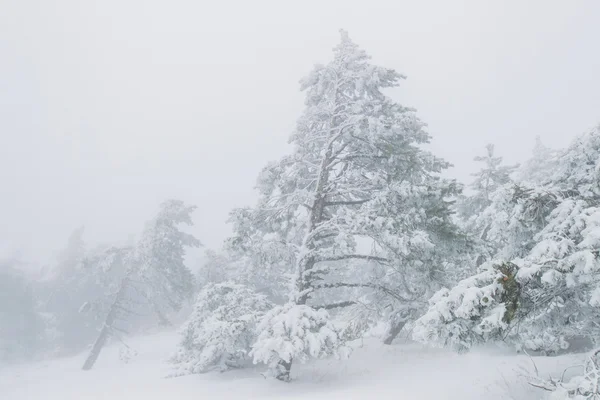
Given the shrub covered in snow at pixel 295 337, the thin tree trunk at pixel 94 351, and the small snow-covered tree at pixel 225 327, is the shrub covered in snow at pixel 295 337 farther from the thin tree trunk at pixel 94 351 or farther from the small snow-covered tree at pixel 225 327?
the thin tree trunk at pixel 94 351

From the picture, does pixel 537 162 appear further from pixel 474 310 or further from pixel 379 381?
pixel 474 310

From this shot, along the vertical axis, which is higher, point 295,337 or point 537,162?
point 537,162

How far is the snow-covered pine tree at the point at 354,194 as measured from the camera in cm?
1010

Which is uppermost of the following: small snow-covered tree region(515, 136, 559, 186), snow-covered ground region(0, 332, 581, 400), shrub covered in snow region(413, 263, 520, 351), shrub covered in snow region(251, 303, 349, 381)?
small snow-covered tree region(515, 136, 559, 186)

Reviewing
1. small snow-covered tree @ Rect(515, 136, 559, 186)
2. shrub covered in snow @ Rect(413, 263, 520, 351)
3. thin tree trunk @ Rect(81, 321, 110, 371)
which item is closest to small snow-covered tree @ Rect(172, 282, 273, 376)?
shrub covered in snow @ Rect(413, 263, 520, 351)

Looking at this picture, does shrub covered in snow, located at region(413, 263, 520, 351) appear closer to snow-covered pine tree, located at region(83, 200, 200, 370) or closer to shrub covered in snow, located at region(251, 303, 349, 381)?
shrub covered in snow, located at region(251, 303, 349, 381)

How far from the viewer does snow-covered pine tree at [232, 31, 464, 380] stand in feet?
33.1

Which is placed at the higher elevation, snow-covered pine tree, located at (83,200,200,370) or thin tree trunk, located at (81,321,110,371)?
snow-covered pine tree, located at (83,200,200,370)

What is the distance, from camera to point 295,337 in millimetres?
8859

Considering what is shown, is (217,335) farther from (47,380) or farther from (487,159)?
(47,380)

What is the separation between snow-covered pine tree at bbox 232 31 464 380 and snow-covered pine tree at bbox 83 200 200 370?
1674 centimetres

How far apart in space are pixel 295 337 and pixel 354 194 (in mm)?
5616

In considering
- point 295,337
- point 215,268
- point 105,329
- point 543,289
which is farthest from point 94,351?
point 543,289

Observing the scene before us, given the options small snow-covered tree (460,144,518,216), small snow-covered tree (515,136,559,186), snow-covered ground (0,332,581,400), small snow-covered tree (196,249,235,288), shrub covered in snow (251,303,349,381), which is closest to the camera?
snow-covered ground (0,332,581,400)
